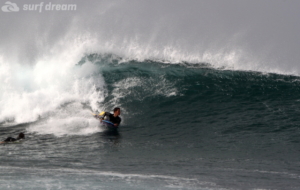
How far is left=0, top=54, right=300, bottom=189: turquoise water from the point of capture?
11.5 metres

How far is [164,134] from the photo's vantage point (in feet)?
56.3

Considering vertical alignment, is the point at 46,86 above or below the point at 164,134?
above

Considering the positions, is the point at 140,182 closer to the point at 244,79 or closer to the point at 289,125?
the point at 289,125

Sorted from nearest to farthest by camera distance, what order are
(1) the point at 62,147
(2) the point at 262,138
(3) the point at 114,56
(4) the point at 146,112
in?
1. (1) the point at 62,147
2. (2) the point at 262,138
3. (4) the point at 146,112
4. (3) the point at 114,56

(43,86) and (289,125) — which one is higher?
(43,86)

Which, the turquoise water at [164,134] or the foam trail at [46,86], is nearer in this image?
the turquoise water at [164,134]

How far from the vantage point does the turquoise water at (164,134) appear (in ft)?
37.7

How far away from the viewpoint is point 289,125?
17.7m

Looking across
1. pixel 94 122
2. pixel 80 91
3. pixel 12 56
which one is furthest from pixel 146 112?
pixel 12 56

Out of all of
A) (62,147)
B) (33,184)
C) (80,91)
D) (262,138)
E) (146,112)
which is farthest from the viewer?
(80,91)

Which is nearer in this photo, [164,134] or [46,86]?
[164,134]

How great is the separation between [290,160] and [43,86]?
1667 cm

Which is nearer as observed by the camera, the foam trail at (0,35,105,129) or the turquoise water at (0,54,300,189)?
the turquoise water at (0,54,300,189)

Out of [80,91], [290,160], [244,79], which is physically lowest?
[290,160]
